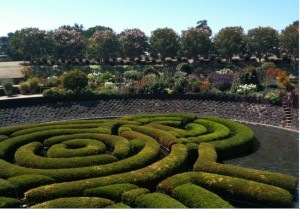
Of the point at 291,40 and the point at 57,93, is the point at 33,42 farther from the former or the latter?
the point at 291,40

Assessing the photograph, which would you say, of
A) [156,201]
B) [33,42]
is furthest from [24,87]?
[156,201]

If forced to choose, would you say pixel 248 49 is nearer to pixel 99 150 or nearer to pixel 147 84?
pixel 147 84

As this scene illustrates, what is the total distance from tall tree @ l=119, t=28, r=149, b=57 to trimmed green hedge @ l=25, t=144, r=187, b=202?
66026mm

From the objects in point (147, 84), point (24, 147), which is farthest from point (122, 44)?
point (24, 147)

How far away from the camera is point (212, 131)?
1188 inches

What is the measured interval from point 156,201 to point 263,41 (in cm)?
6634

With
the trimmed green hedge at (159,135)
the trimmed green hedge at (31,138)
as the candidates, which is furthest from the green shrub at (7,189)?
the trimmed green hedge at (159,135)

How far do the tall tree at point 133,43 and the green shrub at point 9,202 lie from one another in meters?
70.9

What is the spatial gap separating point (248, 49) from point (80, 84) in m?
44.4

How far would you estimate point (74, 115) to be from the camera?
38156mm

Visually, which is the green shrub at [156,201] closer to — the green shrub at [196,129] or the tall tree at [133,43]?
the green shrub at [196,129]

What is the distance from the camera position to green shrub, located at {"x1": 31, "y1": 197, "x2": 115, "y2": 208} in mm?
15164

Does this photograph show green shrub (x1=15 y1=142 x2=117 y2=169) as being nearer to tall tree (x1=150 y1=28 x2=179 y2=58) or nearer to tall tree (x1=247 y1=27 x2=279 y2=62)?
tall tree (x1=247 y1=27 x2=279 y2=62)

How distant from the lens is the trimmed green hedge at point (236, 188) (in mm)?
16312
